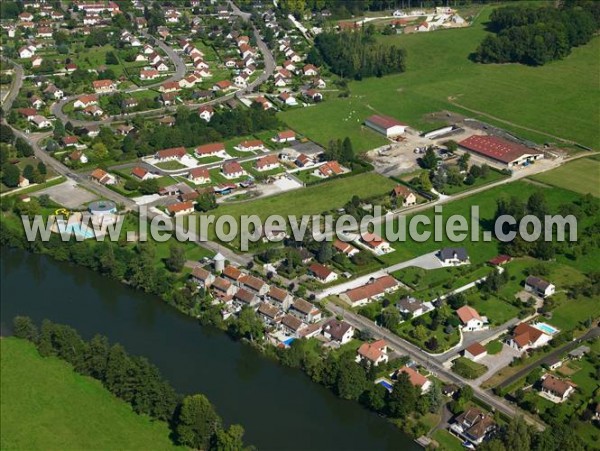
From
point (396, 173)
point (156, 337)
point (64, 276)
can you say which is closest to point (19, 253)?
point (64, 276)

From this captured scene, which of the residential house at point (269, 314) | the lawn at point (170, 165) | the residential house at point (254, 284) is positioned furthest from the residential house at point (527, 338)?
the lawn at point (170, 165)

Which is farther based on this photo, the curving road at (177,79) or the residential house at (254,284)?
the curving road at (177,79)

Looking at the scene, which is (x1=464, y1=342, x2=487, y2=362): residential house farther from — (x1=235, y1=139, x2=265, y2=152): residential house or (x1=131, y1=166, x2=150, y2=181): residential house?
(x1=235, y1=139, x2=265, y2=152): residential house

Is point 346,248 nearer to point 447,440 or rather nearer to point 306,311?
point 306,311

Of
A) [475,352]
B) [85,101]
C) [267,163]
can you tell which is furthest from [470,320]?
[85,101]

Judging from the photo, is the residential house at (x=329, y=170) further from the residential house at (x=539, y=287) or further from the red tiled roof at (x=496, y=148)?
the residential house at (x=539, y=287)

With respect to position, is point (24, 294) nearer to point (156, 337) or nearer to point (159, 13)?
point (156, 337)

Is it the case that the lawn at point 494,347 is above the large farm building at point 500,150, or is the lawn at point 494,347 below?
below
